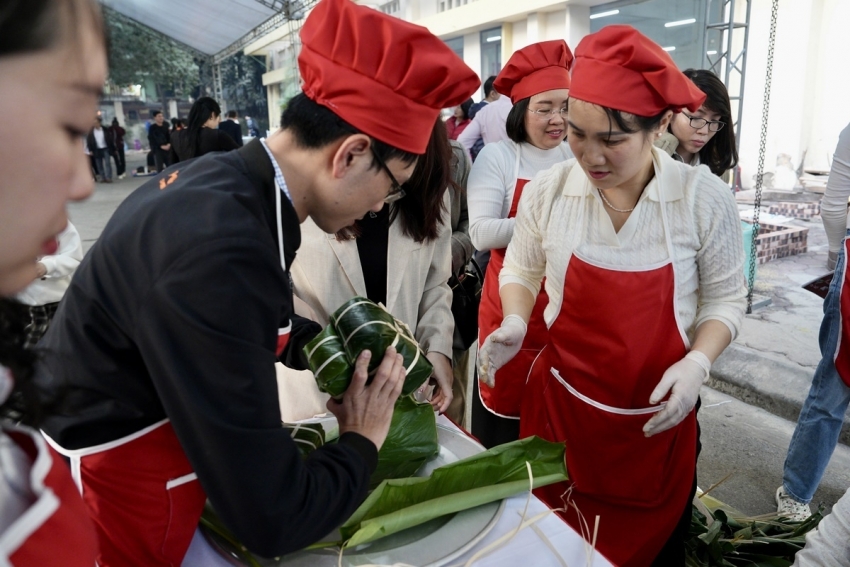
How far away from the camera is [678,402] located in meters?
1.42

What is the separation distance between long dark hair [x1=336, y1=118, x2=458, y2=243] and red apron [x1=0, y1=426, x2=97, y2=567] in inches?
46.4

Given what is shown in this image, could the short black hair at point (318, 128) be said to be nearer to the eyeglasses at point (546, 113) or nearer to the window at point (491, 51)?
the eyeglasses at point (546, 113)

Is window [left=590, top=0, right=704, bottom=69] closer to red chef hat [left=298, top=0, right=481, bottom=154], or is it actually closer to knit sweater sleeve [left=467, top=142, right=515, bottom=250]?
knit sweater sleeve [left=467, top=142, right=515, bottom=250]

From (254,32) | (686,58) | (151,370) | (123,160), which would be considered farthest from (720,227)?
(254,32)

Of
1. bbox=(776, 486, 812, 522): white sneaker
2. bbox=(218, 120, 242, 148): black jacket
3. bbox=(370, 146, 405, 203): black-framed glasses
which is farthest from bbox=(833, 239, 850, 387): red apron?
bbox=(218, 120, 242, 148): black jacket

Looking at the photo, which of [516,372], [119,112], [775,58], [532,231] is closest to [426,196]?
[532,231]

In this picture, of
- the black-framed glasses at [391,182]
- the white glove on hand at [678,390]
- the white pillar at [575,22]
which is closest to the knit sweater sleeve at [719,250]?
the white glove on hand at [678,390]

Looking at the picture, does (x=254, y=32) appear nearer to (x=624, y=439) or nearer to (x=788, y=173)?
(x=788, y=173)

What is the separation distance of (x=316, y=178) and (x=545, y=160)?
1.68m

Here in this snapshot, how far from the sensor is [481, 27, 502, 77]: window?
13297 mm

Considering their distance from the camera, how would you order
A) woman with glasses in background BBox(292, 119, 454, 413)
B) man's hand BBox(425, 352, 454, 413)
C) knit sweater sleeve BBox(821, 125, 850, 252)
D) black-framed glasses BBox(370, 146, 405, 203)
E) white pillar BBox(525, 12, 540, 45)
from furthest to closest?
1. white pillar BBox(525, 12, 540, 45)
2. knit sweater sleeve BBox(821, 125, 850, 252)
3. woman with glasses in background BBox(292, 119, 454, 413)
4. man's hand BBox(425, 352, 454, 413)
5. black-framed glasses BBox(370, 146, 405, 203)

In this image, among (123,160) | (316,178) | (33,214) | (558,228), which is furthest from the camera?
(123,160)

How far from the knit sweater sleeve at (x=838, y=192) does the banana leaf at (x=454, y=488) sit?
221 cm

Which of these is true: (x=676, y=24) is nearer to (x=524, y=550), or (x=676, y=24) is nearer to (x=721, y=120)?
(x=721, y=120)
